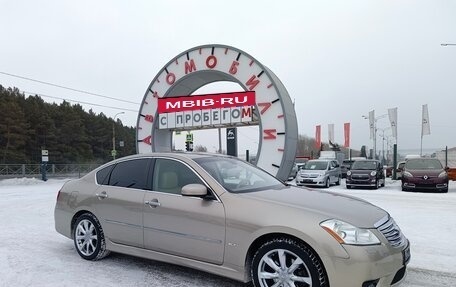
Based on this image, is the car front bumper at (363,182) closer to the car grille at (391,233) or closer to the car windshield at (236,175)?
the car windshield at (236,175)

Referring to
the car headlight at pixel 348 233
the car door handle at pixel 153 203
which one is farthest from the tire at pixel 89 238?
the car headlight at pixel 348 233

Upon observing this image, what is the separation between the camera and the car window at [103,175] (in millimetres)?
5852

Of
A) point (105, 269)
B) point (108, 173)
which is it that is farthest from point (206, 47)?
point (105, 269)

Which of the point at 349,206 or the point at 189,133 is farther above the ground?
the point at 189,133

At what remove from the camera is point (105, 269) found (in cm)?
528

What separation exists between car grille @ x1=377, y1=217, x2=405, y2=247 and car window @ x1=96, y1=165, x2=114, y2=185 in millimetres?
3756

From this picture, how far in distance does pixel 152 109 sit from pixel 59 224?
39.9ft

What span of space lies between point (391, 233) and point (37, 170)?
40.7 metres

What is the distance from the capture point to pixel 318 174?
22594 mm

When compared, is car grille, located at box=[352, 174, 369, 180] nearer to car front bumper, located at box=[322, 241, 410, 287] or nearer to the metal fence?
car front bumper, located at box=[322, 241, 410, 287]

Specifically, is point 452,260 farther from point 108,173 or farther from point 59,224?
point 59,224

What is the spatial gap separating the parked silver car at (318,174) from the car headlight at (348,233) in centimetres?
1906

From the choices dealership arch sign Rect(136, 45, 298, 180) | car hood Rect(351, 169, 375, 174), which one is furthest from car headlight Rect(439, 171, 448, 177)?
dealership arch sign Rect(136, 45, 298, 180)

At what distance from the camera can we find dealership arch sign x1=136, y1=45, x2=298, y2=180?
1550cm
